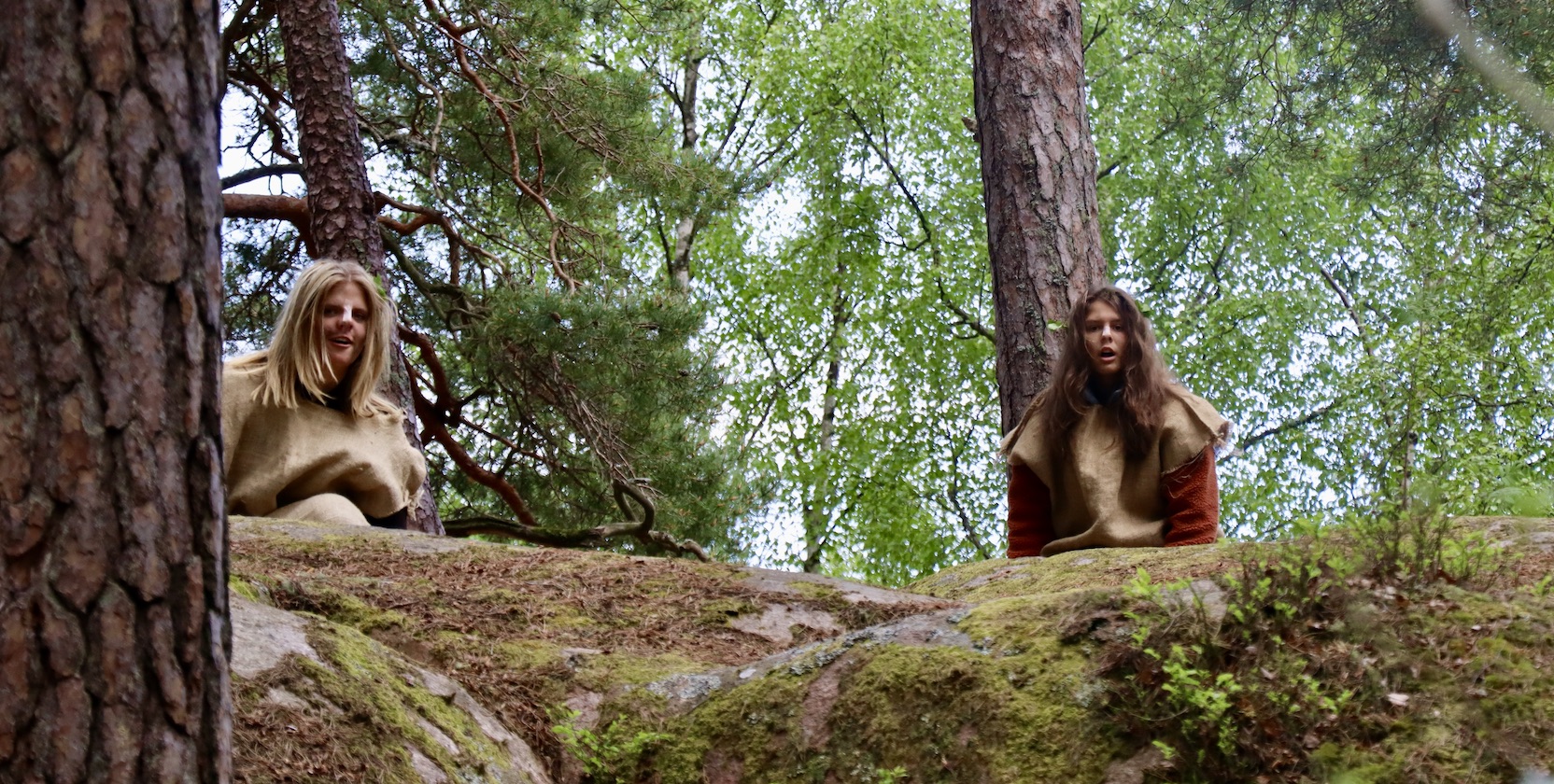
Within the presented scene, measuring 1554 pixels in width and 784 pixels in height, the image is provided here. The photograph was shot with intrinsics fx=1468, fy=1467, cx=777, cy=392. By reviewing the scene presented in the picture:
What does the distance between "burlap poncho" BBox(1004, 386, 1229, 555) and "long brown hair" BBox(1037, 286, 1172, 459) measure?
5 cm

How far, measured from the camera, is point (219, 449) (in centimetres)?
218

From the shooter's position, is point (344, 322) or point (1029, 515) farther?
point (1029, 515)

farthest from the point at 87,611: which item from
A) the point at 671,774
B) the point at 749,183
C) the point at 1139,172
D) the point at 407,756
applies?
the point at 1139,172

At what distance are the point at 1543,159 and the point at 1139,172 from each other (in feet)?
39.9

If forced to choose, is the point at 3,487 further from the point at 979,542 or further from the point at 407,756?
the point at 979,542

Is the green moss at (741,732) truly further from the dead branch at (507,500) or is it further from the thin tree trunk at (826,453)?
the thin tree trunk at (826,453)

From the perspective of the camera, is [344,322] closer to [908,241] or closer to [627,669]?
[627,669]

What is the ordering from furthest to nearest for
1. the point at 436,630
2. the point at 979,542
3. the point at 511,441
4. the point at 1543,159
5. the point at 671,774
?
the point at 979,542
the point at 1543,159
the point at 511,441
the point at 436,630
the point at 671,774

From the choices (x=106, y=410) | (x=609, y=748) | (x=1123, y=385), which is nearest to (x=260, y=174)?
(x=1123, y=385)

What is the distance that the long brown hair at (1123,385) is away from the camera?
607cm

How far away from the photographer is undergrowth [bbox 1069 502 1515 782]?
9.42ft

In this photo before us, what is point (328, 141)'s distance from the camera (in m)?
8.33

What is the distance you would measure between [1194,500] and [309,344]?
3.68 meters

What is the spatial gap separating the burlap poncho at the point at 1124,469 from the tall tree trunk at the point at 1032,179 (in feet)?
3.55
